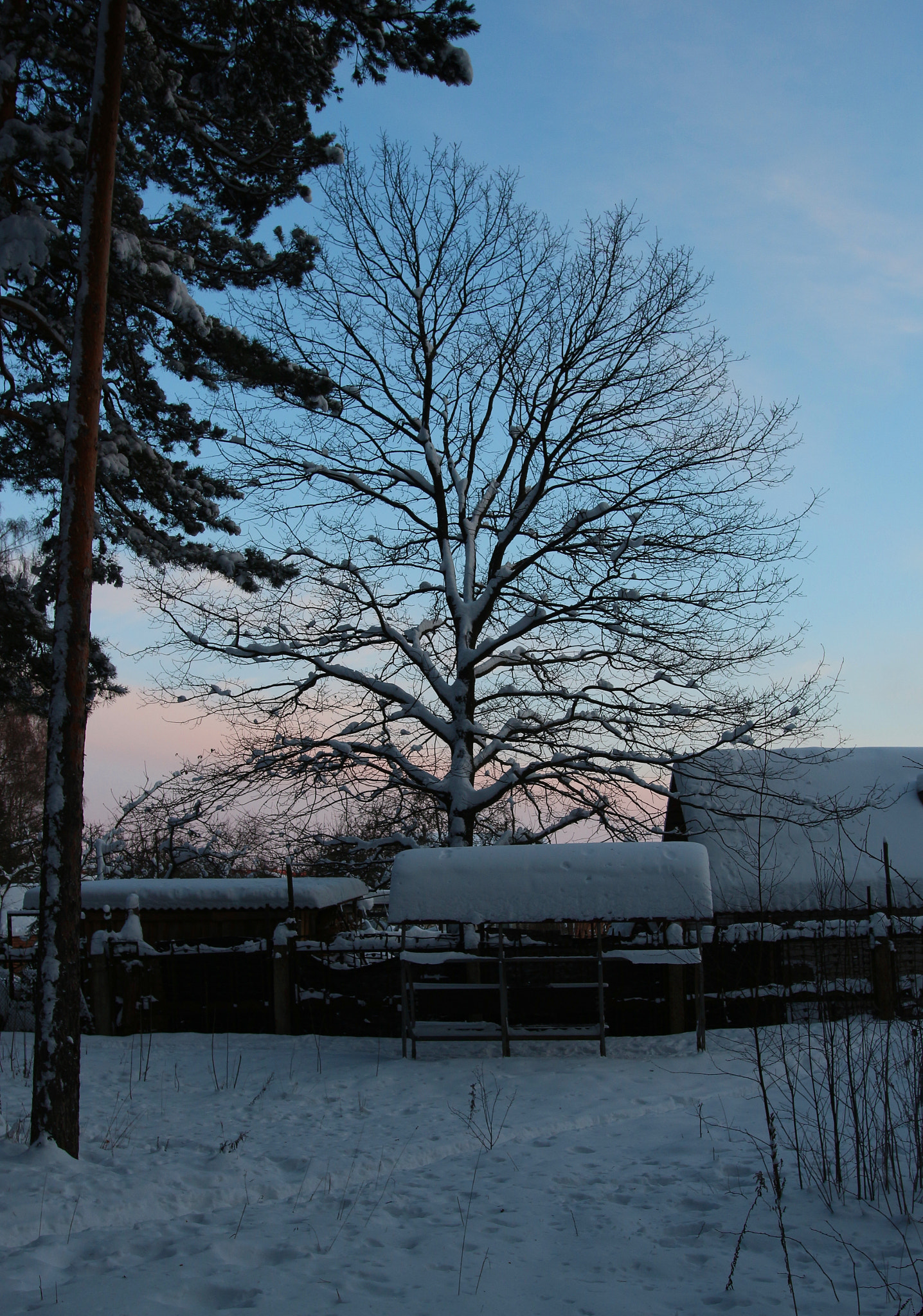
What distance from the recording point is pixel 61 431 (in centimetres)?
1016

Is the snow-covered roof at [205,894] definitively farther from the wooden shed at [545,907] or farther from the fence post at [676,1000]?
the fence post at [676,1000]

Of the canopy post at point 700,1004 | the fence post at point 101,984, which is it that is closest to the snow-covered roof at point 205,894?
the fence post at point 101,984

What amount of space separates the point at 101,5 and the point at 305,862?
45.9 ft

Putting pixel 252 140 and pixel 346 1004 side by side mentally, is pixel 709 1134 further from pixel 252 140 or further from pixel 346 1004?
pixel 252 140

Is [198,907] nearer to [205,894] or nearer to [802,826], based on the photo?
[205,894]

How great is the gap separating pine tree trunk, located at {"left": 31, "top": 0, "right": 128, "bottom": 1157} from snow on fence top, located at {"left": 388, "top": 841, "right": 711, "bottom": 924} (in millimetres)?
5711

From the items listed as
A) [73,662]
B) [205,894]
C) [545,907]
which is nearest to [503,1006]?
[545,907]

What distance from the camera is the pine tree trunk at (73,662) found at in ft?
23.3

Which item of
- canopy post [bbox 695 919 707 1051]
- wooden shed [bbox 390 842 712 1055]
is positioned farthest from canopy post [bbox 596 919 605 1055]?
canopy post [bbox 695 919 707 1051]

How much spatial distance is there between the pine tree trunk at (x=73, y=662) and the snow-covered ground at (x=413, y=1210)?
607 mm

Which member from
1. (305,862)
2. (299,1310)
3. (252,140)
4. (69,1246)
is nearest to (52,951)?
(69,1246)

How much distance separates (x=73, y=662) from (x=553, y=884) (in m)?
7.22

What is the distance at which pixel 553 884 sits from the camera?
492 inches

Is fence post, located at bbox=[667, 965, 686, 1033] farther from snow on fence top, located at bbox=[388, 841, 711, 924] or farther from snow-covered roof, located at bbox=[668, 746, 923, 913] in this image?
snow-covered roof, located at bbox=[668, 746, 923, 913]
